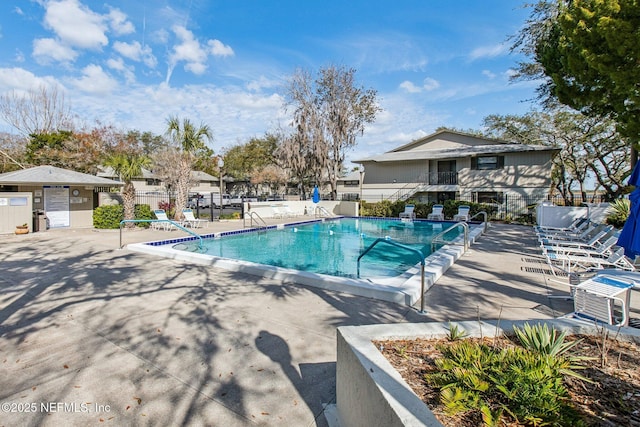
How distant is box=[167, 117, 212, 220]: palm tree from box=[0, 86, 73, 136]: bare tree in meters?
17.0

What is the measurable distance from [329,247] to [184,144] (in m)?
9.75

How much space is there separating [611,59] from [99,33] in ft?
63.0

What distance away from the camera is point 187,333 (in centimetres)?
420

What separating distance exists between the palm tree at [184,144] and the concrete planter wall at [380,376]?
1645 centimetres

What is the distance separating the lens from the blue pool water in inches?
392

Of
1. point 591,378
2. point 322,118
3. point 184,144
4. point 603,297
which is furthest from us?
point 322,118

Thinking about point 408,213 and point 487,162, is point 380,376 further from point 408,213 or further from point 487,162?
point 487,162

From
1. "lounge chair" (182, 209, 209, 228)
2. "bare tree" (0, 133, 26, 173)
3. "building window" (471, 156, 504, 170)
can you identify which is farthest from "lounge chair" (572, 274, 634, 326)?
"bare tree" (0, 133, 26, 173)

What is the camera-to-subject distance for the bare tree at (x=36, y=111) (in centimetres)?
2610

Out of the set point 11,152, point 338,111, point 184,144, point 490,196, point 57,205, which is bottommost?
point 57,205

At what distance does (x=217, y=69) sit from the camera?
62.1ft

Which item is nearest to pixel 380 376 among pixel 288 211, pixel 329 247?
pixel 329 247

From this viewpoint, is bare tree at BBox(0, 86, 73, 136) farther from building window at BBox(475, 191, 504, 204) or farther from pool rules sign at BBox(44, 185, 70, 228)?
building window at BBox(475, 191, 504, 204)

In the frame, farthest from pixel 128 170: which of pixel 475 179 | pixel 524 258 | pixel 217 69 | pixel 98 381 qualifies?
pixel 475 179
